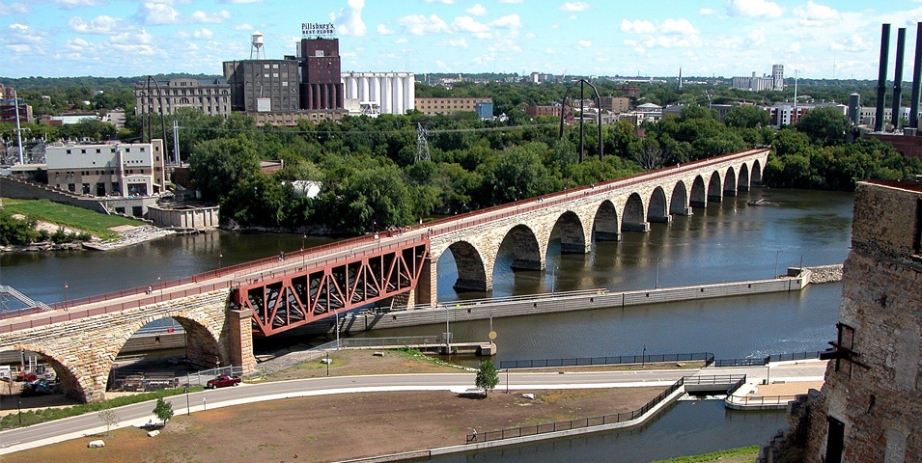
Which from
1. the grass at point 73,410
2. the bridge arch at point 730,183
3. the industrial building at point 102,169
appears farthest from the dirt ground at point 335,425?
the bridge arch at point 730,183

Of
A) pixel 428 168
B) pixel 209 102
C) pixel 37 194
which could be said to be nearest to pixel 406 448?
pixel 428 168

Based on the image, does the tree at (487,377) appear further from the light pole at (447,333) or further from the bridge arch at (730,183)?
the bridge arch at (730,183)

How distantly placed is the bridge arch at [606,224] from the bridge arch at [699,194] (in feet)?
77.2

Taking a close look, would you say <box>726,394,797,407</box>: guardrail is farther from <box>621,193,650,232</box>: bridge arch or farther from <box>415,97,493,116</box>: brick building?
<box>415,97,493,116</box>: brick building

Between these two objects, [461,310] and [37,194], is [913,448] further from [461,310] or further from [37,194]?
[37,194]

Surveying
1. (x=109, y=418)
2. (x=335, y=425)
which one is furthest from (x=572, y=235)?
(x=109, y=418)

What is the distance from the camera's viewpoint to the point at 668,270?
188 feet

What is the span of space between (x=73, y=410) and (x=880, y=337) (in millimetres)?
26569

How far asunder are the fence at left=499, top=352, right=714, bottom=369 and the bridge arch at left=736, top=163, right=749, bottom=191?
69.6 m

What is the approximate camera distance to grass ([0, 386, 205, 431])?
91.7 feet

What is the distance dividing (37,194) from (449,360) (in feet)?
197

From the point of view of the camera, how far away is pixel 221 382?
3262cm

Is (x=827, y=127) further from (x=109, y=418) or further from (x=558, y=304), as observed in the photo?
(x=109, y=418)

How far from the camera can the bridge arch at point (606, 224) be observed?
225 feet
